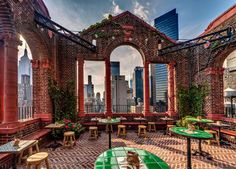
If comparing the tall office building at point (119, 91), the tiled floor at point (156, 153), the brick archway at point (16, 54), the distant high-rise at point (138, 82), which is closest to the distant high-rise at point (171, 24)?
the distant high-rise at point (138, 82)

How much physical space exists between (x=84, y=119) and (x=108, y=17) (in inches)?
262

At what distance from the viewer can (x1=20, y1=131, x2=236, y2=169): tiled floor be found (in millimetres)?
4227

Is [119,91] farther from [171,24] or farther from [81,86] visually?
[171,24]

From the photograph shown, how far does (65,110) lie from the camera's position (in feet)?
25.7

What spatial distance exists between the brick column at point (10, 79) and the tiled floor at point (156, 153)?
197 cm

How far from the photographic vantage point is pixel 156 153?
5082mm

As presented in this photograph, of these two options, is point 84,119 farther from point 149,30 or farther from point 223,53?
point 223,53

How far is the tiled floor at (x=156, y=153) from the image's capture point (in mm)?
4227

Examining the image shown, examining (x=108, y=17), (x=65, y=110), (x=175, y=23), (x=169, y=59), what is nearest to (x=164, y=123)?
(x=169, y=59)

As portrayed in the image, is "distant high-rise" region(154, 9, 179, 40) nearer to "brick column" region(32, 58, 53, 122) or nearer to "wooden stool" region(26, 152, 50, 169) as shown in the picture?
"brick column" region(32, 58, 53, 122)

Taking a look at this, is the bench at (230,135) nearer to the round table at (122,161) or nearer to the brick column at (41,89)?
the round table at (122,161)

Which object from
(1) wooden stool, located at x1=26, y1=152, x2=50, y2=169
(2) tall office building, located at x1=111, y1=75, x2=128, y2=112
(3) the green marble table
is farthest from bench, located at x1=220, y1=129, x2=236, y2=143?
(2) tall office building, located at x1=111, y1=75, x2=128, y2=112

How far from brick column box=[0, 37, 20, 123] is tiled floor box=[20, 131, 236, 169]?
1971 millimetres

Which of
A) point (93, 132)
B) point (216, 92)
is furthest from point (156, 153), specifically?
point (216, 92)
